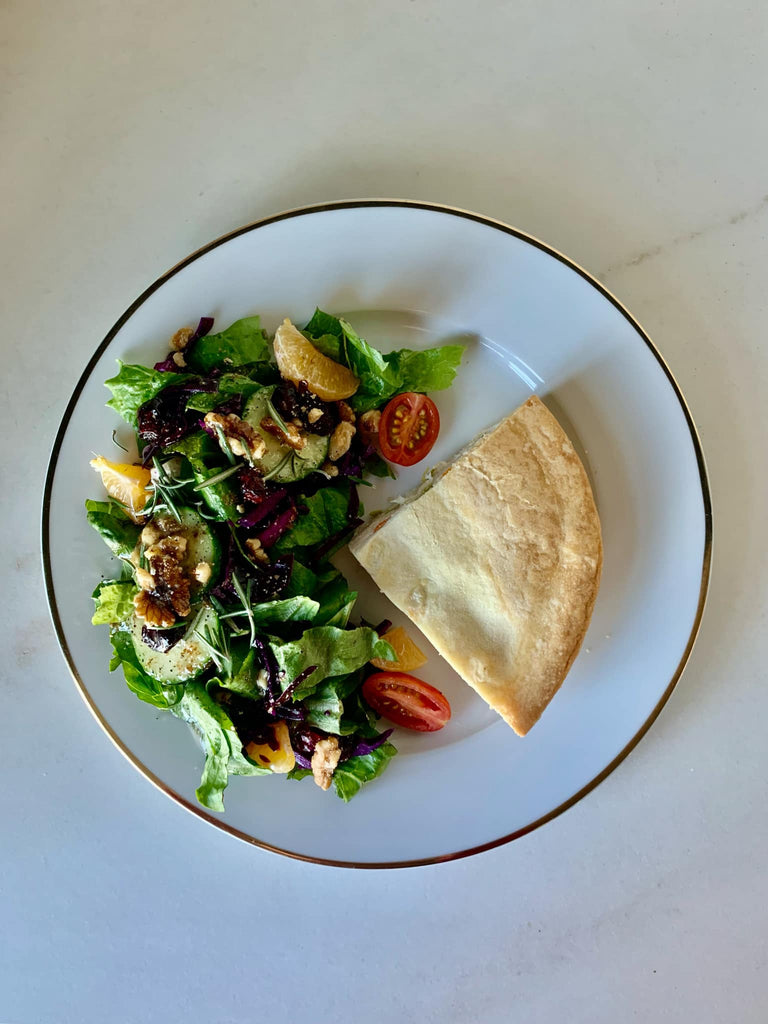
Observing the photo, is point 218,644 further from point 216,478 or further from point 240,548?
point 216,478

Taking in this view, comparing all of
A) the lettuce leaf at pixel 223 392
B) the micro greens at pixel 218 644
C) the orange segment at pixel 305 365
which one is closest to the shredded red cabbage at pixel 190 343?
the lettuce leaf at pixel 223 392

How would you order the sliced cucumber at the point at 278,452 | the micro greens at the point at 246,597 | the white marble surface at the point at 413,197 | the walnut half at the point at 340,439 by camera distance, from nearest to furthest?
the micro greens at the point at 246,597
the sliced cucumber at the point at 278,452
the walnut half at the point at 340,439
the white marble surface at the point at 413,197

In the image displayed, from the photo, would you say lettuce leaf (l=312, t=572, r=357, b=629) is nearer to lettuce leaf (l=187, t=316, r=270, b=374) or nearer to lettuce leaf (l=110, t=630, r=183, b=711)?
lettuce leaf (l=110, t=630, r=183, b=711)

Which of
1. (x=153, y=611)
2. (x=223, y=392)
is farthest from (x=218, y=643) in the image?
(x=223, y=392)

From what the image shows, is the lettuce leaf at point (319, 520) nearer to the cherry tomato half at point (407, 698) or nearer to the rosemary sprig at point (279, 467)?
the rosemary sprig at point (279, 467)

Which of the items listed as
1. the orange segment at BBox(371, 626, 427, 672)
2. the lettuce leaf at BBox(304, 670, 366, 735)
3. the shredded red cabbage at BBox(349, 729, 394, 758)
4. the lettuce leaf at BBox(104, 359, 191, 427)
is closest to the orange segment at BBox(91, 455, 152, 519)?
the lettuce leaf at BBox(104, 359, 191, 427)
